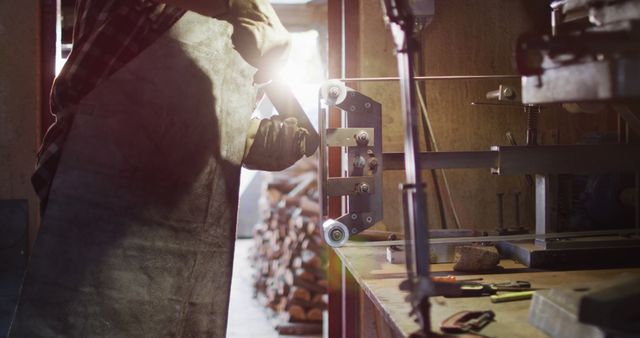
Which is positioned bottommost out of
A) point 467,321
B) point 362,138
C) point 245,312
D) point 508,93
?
point 245,312

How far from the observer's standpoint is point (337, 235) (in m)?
2.38

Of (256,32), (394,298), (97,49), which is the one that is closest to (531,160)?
(394,298)

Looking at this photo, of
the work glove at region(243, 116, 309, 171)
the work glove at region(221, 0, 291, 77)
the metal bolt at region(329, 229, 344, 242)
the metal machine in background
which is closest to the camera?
the metal machine in background

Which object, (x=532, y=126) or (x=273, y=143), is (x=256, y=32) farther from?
(x=532, y=126)

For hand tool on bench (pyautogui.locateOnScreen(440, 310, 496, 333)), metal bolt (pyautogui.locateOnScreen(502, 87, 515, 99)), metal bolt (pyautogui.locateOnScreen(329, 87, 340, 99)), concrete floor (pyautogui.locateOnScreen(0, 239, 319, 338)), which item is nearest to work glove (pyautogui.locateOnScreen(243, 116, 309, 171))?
metal bolt (pyautogui.locateOnScreen(329, 87, 340, 99))

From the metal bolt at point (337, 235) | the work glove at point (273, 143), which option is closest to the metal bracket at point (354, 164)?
the metal bolt at point (337, 235)

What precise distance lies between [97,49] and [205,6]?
38cm

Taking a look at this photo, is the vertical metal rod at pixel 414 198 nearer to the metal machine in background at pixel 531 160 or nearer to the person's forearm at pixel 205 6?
the metal machine in background at pixel 531 160

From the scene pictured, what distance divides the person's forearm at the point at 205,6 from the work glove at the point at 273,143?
0.48 m

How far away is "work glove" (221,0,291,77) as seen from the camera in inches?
76.0

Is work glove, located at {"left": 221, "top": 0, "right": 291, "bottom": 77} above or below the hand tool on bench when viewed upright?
above

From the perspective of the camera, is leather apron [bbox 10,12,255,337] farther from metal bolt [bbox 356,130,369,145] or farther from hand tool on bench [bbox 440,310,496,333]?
hand tool on bench [bbox 440,310,496,333]

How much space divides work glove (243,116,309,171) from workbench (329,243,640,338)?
19.6 inches

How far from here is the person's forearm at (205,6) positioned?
182cm
